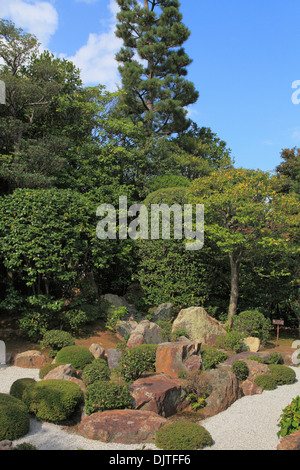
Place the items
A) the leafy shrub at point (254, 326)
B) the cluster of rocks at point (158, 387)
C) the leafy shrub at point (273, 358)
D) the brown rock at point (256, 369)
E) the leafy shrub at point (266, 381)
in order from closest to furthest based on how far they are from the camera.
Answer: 1. the cluster of rocks at point (158, 387)
2. the leafy shrub at point (266, 381)
3. the brown rock at point (256, 369)
4. the leafy shrub at point (273, 358)
5. the leafy shrub at point (254, 326)

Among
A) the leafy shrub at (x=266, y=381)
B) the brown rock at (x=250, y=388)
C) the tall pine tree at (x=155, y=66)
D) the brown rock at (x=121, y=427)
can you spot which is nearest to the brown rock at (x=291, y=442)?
the brown rock at (x=121, y=427)

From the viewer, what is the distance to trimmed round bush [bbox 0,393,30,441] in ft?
22.6

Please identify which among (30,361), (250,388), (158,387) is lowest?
(250,388)

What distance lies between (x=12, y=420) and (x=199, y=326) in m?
8.32

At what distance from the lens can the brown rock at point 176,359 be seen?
33.8ft

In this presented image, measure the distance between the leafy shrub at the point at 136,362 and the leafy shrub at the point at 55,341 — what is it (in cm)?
287

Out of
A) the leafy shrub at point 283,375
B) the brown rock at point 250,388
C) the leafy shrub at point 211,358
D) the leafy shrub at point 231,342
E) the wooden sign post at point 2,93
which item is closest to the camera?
the brown rock at point 250,388

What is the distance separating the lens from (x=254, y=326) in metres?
14.5

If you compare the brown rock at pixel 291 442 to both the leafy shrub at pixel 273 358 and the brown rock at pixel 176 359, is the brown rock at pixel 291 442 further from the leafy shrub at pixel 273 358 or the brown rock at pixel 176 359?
the leafy shrub at pixel 273 358

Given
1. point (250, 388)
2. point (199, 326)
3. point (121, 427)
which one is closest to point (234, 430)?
point (121, 427)

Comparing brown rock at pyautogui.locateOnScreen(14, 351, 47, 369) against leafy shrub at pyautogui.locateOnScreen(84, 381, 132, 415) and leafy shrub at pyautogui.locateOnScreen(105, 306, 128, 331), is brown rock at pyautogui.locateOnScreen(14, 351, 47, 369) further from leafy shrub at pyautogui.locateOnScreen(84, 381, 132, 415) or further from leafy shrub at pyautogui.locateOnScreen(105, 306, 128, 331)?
leafy shrub at pyautogui.locateOnScreen(84, 381, 132, 415)

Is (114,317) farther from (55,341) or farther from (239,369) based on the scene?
(239,369)
